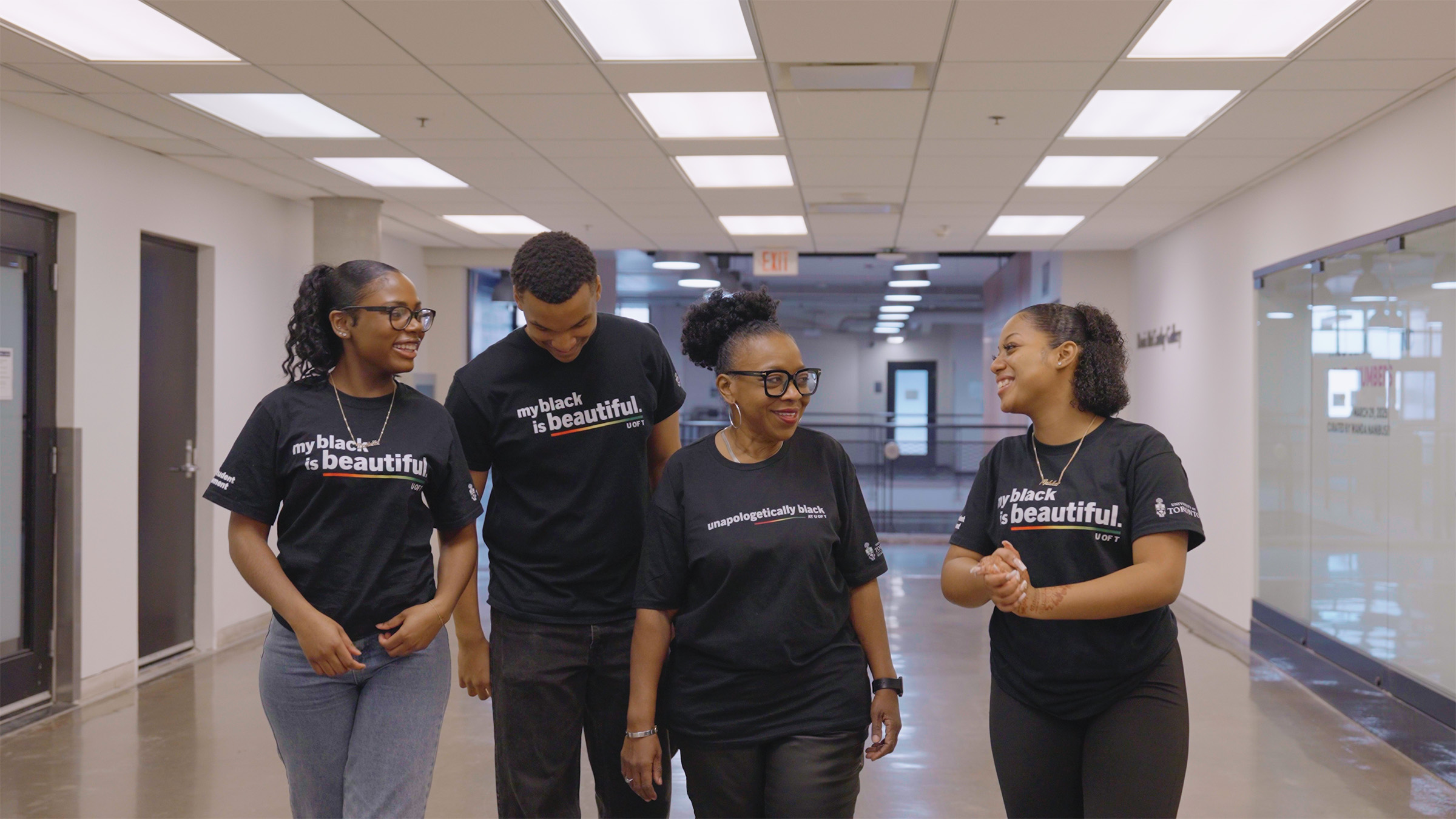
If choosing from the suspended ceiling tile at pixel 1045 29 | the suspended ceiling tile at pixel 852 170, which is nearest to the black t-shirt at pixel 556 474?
the suspended ceiling tile at pixel 1045 29

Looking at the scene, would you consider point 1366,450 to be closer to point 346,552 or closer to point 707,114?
point 707,114

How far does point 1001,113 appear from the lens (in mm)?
4922

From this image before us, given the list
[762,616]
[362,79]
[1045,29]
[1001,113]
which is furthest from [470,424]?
[1001,113]

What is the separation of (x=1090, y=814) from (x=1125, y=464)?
0.63 m

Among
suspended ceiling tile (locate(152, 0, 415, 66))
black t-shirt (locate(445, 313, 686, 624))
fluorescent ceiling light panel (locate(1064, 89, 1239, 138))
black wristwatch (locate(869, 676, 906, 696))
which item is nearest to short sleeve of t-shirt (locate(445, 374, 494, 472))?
black t-shirt (locate(445, 313, 686, 624))

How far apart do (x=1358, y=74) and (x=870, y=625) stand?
3.61 metres

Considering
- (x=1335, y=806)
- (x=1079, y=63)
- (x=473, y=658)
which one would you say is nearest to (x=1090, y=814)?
(x=473, y=658)

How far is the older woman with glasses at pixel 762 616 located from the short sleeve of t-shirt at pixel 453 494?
0.39 metres

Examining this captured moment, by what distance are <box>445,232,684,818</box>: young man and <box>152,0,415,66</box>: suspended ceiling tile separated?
193 cm

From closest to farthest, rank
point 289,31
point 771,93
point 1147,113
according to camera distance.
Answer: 1. point 289,31
2. point 771,93
3. point 1147,113

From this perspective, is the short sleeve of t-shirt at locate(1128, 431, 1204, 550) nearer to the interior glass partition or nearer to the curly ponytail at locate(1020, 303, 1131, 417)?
the curly ponytail at locate(1020, 303, 1131, 417)

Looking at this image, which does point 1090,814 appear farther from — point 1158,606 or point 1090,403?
point 1090,403

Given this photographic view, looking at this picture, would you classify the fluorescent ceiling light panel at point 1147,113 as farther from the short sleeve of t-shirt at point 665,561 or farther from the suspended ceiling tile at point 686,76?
the short sleeve of t-shirt at point 665,561

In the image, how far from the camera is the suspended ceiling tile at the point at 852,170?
235 inches
